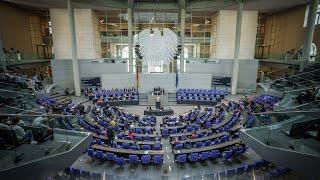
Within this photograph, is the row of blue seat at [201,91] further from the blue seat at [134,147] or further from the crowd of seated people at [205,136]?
the blue seat at [134,147]

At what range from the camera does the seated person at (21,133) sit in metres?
6.73

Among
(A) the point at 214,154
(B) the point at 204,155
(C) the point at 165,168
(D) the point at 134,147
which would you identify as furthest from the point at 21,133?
(A) the point at 214,154

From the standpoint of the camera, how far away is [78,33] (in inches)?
1072

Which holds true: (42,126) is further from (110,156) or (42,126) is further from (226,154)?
(226,154)

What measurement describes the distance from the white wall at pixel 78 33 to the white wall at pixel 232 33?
16421 mm

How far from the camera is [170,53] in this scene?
22203mm

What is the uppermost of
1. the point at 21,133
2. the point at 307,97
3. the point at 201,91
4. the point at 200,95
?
the point at 307,97

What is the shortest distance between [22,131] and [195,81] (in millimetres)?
22243

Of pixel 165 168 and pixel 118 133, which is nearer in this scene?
pixel 165 168

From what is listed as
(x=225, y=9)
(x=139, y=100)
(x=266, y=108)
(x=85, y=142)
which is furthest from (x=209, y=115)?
(x=225, y=9)

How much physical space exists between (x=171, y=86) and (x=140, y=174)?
56.3ft

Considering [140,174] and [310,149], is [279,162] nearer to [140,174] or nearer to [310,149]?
[310,149]

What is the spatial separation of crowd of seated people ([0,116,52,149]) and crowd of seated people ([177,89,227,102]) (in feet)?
58.0

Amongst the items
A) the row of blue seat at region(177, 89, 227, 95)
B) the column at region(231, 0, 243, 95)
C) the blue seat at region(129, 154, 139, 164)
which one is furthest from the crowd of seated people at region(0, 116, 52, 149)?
the column at region(231, 0, 243, 95)
